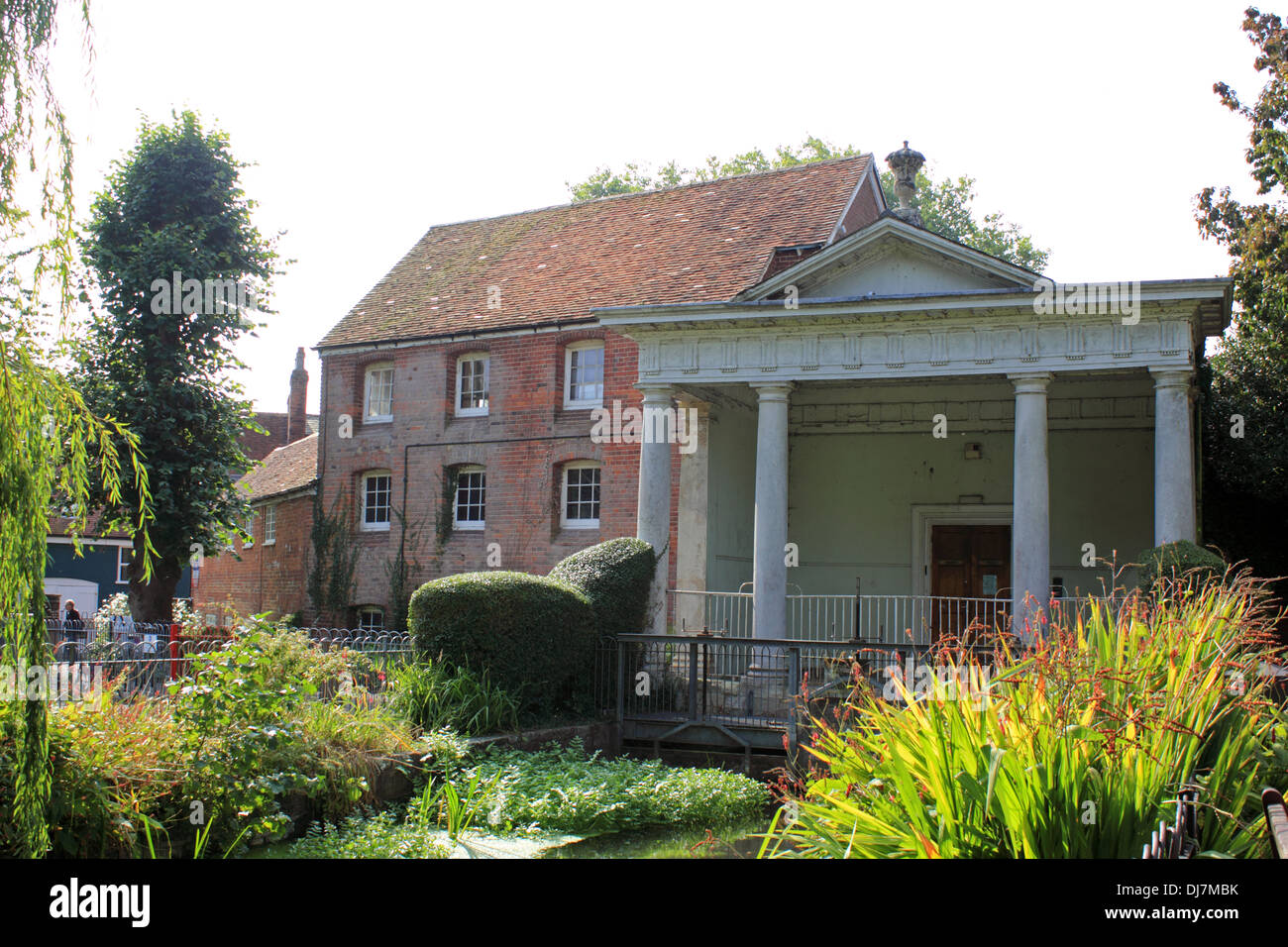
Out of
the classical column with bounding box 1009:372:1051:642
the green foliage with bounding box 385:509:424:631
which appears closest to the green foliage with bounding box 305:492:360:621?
the green foliage with bounding box 385:509:424:631

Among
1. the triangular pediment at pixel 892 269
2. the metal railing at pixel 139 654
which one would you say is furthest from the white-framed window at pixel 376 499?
the triangular pediment at pixel 892 269

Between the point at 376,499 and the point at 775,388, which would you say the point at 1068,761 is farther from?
the point at 376,499

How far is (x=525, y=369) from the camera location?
23953mm

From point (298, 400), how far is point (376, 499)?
1602 centimetres

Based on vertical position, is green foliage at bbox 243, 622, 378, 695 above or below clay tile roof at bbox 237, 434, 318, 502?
below

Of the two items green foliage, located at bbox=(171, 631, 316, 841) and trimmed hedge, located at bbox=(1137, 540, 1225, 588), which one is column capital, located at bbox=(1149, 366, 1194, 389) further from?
green foliage, located at bbox=(171, 631, 316, 841)

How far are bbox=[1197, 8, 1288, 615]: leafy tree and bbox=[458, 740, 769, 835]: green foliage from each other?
535 inches

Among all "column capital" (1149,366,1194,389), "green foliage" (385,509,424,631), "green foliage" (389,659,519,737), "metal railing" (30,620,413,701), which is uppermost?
"column capital" (1149,366,1194,389)

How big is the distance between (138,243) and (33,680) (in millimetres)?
17205

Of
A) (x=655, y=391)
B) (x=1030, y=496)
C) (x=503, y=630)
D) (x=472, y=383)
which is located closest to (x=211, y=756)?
(x=503, y=630)

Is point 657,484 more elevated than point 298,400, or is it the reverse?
point 298,400

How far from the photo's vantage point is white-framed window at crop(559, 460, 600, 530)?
23125 millimetres
